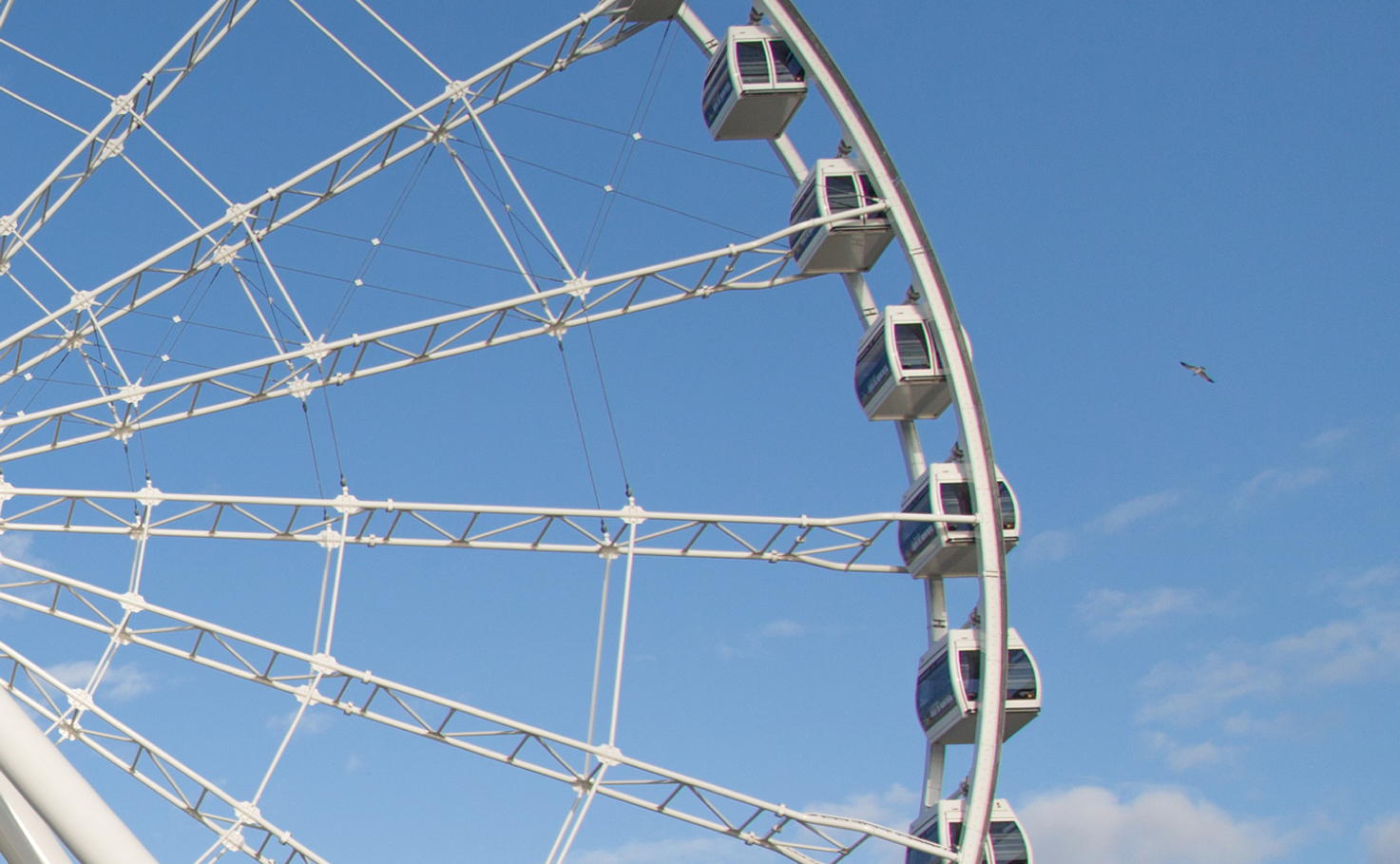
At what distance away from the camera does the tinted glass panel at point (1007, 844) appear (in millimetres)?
20047

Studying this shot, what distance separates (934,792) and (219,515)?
931cm

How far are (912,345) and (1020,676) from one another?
173 inches

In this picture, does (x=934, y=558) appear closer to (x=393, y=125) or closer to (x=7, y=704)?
(x=393, y=125)

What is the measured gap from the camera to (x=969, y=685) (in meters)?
20.5

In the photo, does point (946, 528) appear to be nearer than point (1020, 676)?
No

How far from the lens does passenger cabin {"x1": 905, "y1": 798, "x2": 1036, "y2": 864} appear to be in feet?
65.4

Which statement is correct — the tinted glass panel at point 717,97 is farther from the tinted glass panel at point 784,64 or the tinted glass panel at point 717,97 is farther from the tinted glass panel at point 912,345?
the tinted glass panel at point 912,345

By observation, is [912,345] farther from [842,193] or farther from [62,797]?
[62,797]

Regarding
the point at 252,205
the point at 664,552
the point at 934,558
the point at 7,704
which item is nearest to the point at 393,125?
the point at 252,205

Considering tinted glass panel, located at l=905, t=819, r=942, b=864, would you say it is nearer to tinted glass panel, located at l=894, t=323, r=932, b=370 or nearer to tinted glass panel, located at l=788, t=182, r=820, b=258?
tinted glass panel, located at l=894, t=323, r=932, b=370

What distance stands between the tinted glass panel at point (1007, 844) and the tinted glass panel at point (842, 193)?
7.96 m

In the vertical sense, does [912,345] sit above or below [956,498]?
above

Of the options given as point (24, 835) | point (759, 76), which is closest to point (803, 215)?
point (759, 76)

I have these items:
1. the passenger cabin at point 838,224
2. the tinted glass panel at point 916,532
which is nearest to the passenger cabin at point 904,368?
the passenger cabin at point 838,224
